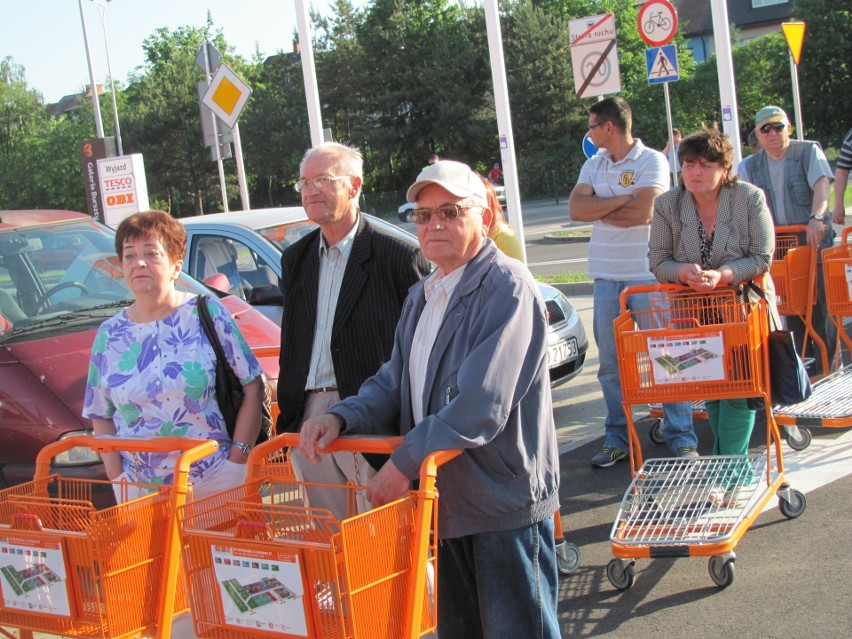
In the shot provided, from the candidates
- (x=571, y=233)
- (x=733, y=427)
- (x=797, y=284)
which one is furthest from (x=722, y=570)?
(x=571, y=233)

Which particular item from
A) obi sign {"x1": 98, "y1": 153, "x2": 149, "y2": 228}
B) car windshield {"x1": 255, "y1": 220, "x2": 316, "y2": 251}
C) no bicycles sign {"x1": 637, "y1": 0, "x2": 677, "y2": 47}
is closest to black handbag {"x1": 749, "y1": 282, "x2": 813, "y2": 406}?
car windshield {"x1": 255, "y1": 220, "x2": 316, "y2": 251}

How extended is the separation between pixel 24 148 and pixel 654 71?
201 ft

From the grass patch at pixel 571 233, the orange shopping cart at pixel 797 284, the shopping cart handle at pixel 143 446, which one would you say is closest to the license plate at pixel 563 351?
the orange shopping cart at pixel 797 284

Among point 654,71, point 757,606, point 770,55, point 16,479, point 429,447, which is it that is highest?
point 770,55

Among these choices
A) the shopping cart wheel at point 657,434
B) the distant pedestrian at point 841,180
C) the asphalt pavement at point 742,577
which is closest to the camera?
the asphalt pavement at point 742,577

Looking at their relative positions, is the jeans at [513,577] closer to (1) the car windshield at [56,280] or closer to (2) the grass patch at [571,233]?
(1) the car windshield at [56,280]

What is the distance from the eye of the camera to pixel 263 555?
285 centimetres

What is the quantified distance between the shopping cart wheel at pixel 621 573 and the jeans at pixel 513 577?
5.35ft

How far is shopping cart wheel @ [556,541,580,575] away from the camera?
16.6ft

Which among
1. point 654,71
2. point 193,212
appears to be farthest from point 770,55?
point 654,71

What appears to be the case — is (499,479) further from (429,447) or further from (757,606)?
(757,606)

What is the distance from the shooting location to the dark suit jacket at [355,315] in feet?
13.6

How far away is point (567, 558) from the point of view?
5090mm

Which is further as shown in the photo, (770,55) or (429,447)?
(770,55)
